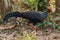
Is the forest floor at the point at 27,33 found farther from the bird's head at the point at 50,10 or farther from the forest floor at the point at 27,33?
the bird's head at the point at 50,10

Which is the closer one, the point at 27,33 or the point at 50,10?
the point at 27,33

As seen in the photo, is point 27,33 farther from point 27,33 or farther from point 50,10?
point 50,10

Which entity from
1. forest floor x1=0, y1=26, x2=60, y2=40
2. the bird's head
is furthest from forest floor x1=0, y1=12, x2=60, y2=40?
the bird's head

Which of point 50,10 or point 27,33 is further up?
point 50,10

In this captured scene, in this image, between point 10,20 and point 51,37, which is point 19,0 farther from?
point 51,37

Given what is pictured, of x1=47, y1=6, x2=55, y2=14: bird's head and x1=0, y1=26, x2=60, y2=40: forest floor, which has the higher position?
x1=47, y1=6, x2=55, y2=14: bird's head

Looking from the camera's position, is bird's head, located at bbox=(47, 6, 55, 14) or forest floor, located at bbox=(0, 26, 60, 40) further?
bird's head, located at bbox=(47, 6, 55, 14)

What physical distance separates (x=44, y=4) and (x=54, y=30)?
2.97ft

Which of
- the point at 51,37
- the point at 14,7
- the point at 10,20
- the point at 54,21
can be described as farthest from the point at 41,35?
the point at 14,7

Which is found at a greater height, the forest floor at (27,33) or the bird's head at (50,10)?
the bird's head at (50,10)

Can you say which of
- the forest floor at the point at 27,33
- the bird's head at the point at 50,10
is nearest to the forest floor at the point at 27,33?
the forest floor at the point at 27,33

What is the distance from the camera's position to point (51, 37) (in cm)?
418

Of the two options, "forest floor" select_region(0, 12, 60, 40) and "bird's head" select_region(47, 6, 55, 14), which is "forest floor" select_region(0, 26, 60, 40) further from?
"bird's head" select_region(47, 6, 55, 14)

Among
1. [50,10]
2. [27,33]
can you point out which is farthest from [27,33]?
[50,10]
